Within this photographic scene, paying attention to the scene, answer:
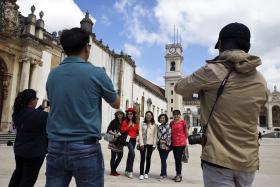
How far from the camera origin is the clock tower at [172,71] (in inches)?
3076

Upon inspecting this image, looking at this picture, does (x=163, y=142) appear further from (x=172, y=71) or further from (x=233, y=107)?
(x=172, y=71)

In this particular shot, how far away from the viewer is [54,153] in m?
2.43

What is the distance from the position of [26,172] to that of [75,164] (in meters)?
1.95

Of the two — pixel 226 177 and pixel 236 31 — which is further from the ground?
pixel 236 31

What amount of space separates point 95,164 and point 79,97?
1.79 feet

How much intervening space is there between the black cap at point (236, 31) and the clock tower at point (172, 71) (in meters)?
75.2

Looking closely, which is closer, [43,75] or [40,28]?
[40,28]

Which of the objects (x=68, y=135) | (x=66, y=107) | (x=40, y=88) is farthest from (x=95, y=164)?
(x=40, y=88)

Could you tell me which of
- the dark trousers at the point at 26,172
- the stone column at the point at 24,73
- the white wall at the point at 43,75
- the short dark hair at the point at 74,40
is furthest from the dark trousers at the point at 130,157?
the white wall at the point at 43,75

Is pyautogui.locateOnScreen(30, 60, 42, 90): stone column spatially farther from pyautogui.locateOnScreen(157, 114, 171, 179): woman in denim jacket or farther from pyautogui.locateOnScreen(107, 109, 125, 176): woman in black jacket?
pyautogui.locateOnScreen(157, 114, 171, 179): woman in denim jacket

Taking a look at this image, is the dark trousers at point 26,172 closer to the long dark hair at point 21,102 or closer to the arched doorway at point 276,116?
the long dark hair at point 21,102

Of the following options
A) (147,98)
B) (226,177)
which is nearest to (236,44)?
(226,177)

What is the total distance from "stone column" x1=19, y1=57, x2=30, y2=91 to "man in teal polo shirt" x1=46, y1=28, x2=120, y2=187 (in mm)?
→ 19826

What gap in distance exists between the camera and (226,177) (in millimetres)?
2254
